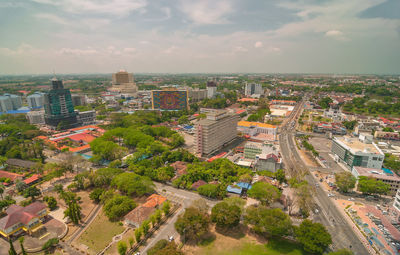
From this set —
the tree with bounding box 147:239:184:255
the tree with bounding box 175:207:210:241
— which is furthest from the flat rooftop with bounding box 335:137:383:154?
the tree with bounding box 147:239:184:255

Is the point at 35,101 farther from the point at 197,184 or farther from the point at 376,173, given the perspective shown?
the point at 376,173

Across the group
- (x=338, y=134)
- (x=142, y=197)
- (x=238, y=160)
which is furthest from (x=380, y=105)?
(x=142, y=197)

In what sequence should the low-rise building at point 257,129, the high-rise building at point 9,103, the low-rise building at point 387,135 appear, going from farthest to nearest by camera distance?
the high-rise building at point 9,103 → the low-rise building at point 257,129 → the low-rise building at point 387,135

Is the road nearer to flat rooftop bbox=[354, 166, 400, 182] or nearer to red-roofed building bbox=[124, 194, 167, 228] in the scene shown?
red-roofed building bbox=[124, 194, 167, 228]

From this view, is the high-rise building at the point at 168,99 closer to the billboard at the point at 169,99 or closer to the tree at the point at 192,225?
the billboard at the point at 169,99

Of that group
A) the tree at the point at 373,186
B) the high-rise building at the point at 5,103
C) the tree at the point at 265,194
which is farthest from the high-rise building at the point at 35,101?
the tree at the point at 373,186
